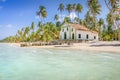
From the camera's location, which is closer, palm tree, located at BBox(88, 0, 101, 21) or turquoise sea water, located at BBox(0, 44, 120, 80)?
turquoise sea water, located at BBox(0, 44, 120, 80)

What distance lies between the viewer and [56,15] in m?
108

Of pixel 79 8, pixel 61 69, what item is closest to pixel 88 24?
pixel 79 8

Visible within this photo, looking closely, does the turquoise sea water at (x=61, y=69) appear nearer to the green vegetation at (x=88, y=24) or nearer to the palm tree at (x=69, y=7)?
the green vegetation at (x=88, y=24)

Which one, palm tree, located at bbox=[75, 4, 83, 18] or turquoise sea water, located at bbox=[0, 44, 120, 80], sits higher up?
palm tree, located at bbox=[75, 4, 83, 18]

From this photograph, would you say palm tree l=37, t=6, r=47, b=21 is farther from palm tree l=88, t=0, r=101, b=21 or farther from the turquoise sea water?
the turquoise sea water

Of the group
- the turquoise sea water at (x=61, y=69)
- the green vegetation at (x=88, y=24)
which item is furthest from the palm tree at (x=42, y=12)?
the turquoise sea water at (x=61, y=69)

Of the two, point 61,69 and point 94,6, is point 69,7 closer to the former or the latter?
point 94,6

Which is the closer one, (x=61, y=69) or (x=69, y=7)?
(x=61, y=69)

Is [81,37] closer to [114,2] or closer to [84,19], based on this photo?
[114,2]

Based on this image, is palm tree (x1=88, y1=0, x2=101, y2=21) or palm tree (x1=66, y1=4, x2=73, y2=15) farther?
palm tree (x1=66, y1=4, x2=73, y2=15)

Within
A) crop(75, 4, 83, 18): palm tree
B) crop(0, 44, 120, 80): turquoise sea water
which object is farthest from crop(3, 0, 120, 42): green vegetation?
crop(0, 44, 120, 80): turquoise sea water

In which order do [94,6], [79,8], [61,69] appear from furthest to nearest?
1. [79,8]
2. [94,6]
3. [61,69]

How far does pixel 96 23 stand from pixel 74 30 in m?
23.6

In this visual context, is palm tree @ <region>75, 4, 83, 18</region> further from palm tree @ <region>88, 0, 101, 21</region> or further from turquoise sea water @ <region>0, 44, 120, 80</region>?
turquoise sea water @ <region>0, 44, 120, 80</region>
